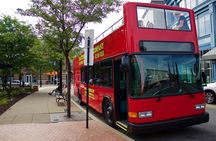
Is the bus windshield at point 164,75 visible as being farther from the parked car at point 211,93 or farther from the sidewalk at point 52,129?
the parked car at point 211,93

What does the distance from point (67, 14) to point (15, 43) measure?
560 inches

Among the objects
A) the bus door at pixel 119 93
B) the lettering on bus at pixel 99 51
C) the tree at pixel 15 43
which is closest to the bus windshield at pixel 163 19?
the bus door at pixel 119 93

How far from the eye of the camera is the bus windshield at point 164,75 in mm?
7848

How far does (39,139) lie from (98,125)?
2.56 m

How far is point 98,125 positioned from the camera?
34.4 feet

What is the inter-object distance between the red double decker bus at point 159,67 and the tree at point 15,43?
17.5 metres

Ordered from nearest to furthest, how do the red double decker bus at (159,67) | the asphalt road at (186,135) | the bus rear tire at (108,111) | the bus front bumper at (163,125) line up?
1. the bus front bumper at (163,125)
2. the red double decker bus at (159,67)
3. the asphalt road at (186,135)
4. the bus rear tire at (108,111)

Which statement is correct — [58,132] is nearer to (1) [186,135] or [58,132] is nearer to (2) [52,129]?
(2) [52,129]

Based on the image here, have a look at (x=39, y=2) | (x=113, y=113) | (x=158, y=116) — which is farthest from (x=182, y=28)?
(x=39, y=2)

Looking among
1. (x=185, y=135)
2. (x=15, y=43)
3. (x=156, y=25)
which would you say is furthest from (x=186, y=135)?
(x=15, y=43)

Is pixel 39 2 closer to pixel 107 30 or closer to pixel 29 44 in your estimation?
pixel 107 30

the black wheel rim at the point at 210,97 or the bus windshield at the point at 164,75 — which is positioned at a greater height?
the bus windshield at the point at 164,75

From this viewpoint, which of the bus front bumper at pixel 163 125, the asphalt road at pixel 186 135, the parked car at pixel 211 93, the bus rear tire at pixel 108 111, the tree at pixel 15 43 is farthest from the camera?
the tree at pixel 15 43

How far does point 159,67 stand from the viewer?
8070 millimetres
